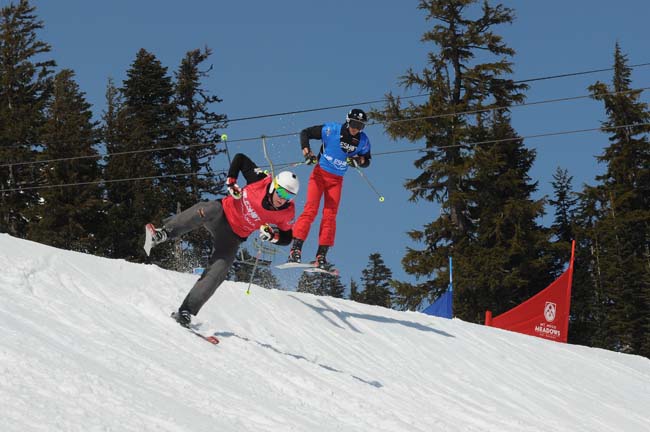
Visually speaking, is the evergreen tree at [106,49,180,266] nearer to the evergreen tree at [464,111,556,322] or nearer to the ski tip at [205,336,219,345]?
the evergreen tree at [464,111,556,322]

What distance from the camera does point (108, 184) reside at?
3256cm

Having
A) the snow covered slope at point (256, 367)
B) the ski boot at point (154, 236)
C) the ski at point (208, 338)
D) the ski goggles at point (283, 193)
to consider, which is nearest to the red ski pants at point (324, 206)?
the snow covered slope at point (256, 367)

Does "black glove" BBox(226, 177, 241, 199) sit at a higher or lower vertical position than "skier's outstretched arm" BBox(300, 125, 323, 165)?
lower

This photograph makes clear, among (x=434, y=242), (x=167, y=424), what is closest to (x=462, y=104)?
(x=434, y=242)

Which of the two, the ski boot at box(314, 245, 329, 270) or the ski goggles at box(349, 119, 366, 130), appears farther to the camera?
the ski goggles at box(349, 119, 366, 130)

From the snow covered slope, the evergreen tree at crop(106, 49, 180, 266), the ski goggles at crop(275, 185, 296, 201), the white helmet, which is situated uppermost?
the evergreen tree at crop(106, 49, 180, 266)

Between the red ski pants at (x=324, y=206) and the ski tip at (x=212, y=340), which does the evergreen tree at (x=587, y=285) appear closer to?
the red ski pants at (x=324, y=206)

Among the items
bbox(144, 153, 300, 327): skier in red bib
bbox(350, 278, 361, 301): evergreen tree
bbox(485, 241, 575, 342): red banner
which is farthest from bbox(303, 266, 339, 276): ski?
bbox(350, 278, 361, 301): evergreen tree

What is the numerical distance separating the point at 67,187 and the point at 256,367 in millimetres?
24373

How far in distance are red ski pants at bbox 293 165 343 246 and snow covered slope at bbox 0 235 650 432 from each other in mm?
806

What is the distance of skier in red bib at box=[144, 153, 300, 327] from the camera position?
796 cm

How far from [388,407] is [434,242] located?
23.0 m

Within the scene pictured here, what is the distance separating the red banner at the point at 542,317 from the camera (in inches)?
646

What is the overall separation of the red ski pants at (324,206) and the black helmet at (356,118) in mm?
611
